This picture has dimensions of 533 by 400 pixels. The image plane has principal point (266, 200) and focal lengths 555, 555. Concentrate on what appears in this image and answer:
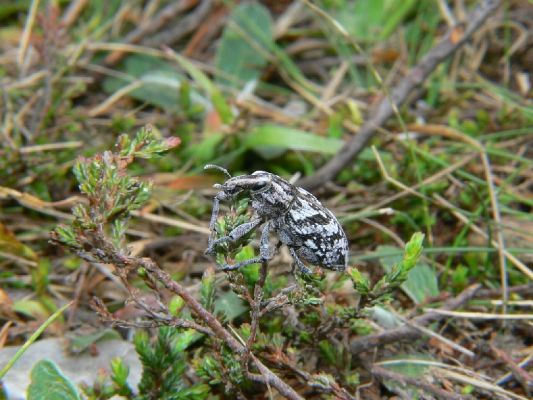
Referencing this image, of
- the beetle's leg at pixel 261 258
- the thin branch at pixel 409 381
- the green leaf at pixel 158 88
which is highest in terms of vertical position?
the beetle's leg at pixel 261 258

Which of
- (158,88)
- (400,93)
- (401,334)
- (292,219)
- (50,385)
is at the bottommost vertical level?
(50,385)

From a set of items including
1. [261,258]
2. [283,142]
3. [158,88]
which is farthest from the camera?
[158,88]

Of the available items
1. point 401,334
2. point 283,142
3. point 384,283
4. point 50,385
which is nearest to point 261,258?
point 384,283

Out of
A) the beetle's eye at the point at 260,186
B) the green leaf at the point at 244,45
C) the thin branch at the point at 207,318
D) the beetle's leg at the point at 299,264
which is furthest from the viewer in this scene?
the green leaf at the point at 244,45

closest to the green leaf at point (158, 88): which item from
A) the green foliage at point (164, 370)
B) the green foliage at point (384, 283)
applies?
the green foliage at point (164, 370)

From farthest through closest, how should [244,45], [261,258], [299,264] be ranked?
[244,45], [299,264], [261,258]

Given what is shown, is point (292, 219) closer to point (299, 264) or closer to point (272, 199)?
point (272, 199)

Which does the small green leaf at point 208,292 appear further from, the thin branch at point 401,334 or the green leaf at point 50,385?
the thin branch at point 401,334

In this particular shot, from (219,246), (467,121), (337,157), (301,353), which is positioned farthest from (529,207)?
(219,246)
